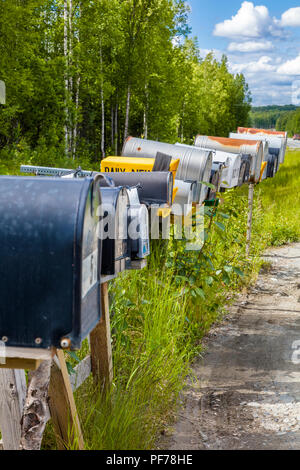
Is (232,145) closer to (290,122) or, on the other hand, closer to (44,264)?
(44,264)

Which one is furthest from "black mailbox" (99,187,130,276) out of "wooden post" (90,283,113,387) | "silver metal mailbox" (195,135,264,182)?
"silver metal mailbox" (195,135,264,182)

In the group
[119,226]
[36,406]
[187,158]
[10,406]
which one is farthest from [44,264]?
[187,158]

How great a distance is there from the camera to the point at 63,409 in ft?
6.14

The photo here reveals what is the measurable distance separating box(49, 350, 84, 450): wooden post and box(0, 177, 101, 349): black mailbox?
1.83 feet

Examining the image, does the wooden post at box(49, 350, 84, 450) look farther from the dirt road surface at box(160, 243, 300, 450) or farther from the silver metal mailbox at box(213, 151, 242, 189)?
the silver metal mailbox at box(213, 151, 242, 189)

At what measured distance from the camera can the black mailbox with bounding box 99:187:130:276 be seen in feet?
5.99

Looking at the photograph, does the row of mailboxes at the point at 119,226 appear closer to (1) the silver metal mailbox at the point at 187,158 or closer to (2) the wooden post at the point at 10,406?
(2) the wooden post at the point at 10,406

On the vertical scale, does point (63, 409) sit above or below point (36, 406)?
below

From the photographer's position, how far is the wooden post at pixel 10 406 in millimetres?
1802

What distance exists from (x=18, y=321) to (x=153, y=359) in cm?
177

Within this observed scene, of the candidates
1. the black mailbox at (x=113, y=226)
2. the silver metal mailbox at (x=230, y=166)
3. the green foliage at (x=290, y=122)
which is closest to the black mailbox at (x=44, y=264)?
the black mailbox at (x=113, y=226)

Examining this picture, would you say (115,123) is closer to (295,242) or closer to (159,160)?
(295,242)

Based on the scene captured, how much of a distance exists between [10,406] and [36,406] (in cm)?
28
